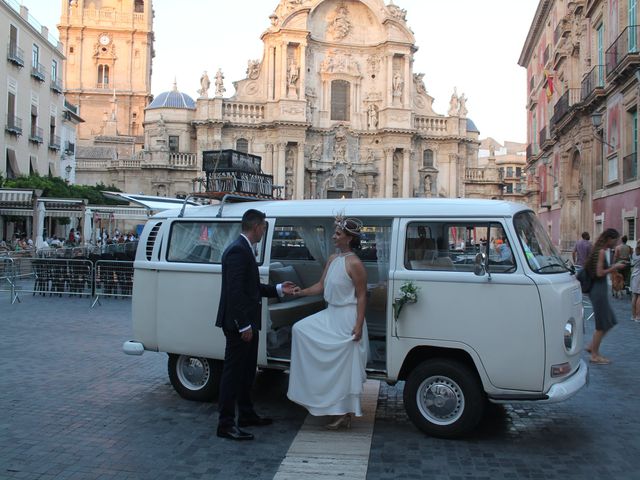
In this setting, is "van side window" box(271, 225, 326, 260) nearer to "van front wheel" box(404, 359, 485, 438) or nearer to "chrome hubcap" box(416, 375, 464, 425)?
"van front wheel" box(404, 359, 485, 438)

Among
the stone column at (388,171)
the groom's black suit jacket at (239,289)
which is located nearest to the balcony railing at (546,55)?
the stone column at (388,171)

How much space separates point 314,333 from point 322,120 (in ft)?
131

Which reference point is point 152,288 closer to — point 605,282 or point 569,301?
point 569,301

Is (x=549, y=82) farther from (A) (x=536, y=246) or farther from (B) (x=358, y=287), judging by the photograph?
(B) (x=358, y=287)

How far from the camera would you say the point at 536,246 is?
→ 5.45 meters

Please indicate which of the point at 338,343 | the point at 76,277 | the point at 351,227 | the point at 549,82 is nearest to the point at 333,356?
the point at 338,343

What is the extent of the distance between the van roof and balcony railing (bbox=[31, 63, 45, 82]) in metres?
31.6

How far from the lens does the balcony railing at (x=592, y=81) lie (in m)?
22.2

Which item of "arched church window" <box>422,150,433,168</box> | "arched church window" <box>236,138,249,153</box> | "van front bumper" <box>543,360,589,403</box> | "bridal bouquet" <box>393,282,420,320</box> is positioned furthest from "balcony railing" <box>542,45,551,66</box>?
"bridal bouquet" <box>393,282,420,320</box>

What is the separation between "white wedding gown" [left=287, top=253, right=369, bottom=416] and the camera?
5449 millimetres

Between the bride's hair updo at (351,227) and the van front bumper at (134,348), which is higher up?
the bride's hair updo at (351,227)

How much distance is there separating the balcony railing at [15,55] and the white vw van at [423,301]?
28.9 m

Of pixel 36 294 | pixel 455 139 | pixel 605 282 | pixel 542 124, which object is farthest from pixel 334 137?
pixel 605 282

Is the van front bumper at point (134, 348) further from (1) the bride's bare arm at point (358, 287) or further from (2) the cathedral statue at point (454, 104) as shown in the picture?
(2) the cathedral statue at point (454, 104)
